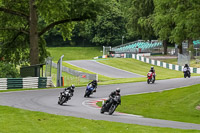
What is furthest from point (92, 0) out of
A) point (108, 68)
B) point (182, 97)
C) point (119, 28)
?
point (119, 28)

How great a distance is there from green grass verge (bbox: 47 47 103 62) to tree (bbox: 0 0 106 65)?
156 feet

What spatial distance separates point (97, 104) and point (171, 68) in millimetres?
42186

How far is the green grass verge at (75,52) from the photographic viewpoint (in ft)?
315

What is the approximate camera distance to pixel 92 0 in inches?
1569

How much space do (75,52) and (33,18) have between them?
5939 centimetres

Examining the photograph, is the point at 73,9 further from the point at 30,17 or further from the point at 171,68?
the point at 171,68

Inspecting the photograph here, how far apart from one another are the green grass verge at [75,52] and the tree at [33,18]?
47.7 metres

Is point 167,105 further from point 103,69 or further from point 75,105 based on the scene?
point 103,69

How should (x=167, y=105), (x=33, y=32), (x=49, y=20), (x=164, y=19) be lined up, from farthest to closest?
(x=164, y=19), (x=49, y=20), (x=33, y=32), (x=167, y=105)

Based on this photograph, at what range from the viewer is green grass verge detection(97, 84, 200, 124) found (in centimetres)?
2012

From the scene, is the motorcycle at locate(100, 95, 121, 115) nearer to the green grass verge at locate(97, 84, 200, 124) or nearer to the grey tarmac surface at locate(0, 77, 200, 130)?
the grey tarmac surface at locate(0, 77, 200, 130)

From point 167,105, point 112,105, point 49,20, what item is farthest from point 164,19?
point 112,105

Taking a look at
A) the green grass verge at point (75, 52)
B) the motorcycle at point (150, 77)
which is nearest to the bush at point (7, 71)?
the motorcycle at point (150, 77)

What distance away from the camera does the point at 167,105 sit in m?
23.8
